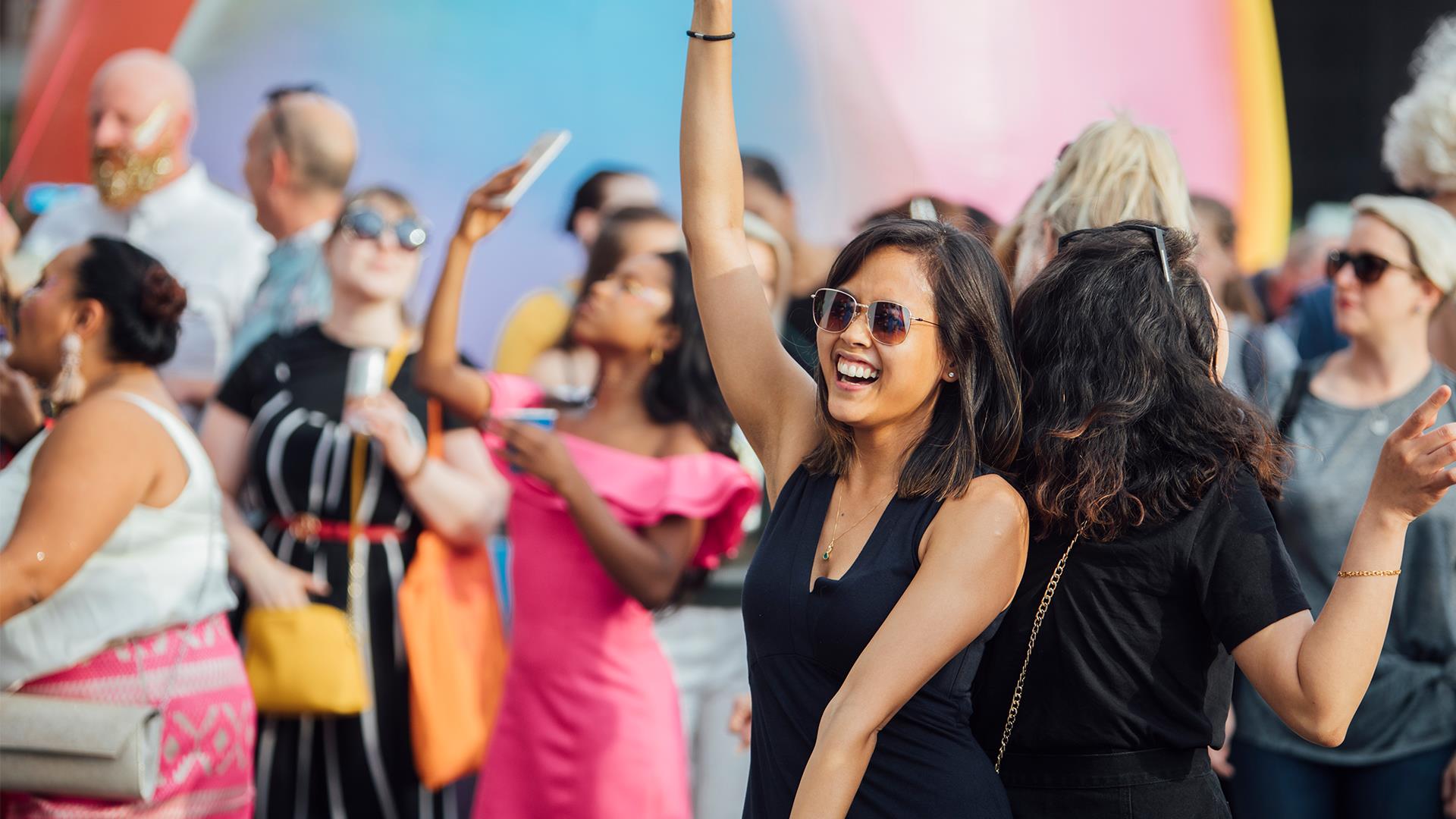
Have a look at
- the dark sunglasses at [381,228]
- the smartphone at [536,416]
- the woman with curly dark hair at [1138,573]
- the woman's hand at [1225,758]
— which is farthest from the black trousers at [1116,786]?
the dark sunglasses at [381,228]

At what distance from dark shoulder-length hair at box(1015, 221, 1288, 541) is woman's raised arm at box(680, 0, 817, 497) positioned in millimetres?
362

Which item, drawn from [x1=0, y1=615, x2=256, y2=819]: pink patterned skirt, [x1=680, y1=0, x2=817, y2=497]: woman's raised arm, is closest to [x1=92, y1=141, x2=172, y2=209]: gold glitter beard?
[x1=0, y1=615, x2=256, y2=819]: pink patterned skirt

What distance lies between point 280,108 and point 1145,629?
154 inches

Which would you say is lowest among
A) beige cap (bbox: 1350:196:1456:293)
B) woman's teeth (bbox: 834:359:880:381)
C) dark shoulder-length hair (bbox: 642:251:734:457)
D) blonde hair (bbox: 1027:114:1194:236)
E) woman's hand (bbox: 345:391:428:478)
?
woman's hand (bbox: 345:391:428:478)

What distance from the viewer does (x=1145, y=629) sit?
2.00 metres

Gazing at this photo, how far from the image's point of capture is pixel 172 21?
5.49m

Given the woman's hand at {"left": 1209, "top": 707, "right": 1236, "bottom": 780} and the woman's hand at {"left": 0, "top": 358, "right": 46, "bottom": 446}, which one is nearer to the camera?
the woman's hand at {"left": 1209, "top": 707, "right": 1236, "bottom": 780}

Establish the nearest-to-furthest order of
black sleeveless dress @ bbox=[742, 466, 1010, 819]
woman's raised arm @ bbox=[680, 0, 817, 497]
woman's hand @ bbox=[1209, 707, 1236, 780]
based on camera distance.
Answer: black sleeveless dress @ bbox=[742, 466, 1010, 819] < woman's raised arm @ bbox=[680, 0, 817, 497] < woman's hand @ bbox=[1209, 707, 1236, 780]

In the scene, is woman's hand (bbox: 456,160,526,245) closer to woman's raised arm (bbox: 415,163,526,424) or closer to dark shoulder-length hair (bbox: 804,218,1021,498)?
woman's raised arm (bbox: 415,163,526,424)

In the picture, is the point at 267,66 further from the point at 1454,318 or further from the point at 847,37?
the point at 1454,318

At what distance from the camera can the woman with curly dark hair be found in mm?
1957

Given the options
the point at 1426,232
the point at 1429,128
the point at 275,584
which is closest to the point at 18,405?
the point at 275,584

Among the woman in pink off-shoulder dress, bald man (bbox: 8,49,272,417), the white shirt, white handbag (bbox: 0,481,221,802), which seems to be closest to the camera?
white handbag (bbox: 0,481,221,802)

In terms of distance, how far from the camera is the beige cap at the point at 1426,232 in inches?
138
